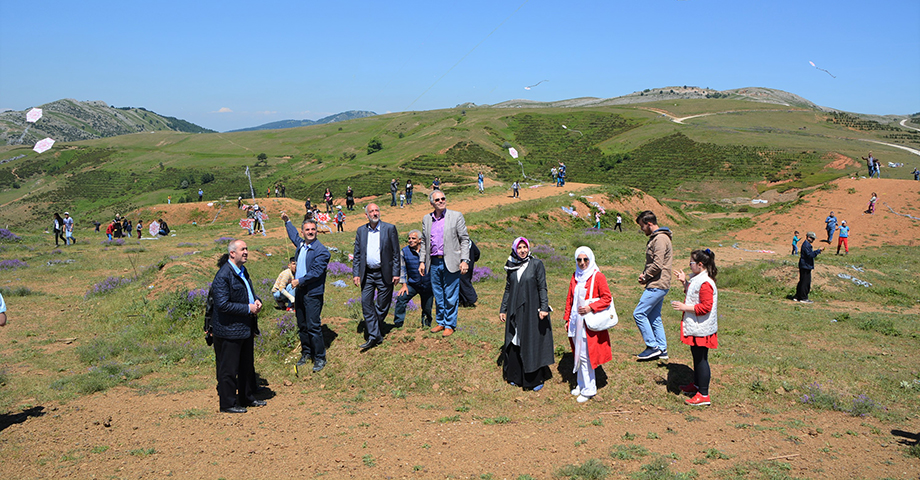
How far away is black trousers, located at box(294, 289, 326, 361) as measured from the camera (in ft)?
24.2

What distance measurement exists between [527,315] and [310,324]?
10.8 feet

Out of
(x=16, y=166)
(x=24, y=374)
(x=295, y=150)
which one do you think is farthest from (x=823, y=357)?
(x=16, y=166)

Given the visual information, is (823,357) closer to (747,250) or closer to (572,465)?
(572,465)

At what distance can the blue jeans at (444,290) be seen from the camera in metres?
7.64

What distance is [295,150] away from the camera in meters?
98.9

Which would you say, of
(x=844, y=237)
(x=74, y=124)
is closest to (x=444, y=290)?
(x=844, y=237)

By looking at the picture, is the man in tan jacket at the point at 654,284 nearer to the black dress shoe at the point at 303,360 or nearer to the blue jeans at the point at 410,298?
the blue jeans at the point at 410,298

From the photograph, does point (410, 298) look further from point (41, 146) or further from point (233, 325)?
point (41, 146)

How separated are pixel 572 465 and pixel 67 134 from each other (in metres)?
184

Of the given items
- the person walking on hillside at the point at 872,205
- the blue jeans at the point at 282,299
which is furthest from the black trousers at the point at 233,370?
the person walking on hillside at the point at 872,205

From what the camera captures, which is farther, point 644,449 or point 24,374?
point 24,374

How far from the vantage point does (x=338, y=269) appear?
14969mm

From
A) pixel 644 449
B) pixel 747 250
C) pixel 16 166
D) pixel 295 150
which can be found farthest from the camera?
pixel 295 150

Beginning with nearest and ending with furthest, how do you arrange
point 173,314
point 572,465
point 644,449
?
point 572,465
point 644,449
point 173,314
